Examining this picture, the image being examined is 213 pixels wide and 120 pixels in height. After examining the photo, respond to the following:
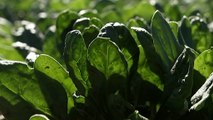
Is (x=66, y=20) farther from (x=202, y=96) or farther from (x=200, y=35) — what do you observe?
(x=202, y=96)

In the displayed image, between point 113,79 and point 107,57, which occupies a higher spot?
point 107,57

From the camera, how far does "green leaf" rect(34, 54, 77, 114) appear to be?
88.5 inches

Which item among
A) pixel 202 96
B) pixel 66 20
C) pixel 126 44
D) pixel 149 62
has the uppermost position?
pixel 66 20

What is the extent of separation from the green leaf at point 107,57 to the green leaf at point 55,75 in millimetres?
166

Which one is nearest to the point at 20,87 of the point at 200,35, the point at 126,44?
the point at 126,44

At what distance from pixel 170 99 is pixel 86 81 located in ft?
1.29

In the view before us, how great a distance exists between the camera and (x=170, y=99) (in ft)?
7.18

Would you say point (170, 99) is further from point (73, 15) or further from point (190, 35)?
point (73, 15)

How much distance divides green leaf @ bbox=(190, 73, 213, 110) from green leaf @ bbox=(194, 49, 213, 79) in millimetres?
173

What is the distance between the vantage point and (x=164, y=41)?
7.75 feet

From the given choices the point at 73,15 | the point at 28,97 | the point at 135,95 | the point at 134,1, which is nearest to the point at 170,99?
the point at 135,95

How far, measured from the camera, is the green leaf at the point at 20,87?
228 cm

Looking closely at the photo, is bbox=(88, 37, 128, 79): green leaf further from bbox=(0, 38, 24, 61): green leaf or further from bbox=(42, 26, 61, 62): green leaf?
bbox=(0, 38, 24, 61): green leaf

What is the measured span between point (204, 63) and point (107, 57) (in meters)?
0.46
